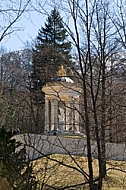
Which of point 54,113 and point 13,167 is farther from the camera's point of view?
point 54,113

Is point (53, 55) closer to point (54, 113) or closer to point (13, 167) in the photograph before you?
point (13, 167)

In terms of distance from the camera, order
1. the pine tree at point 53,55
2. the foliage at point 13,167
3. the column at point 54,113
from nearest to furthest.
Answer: the foliage at point 13,167 → the pine tree at point 53,55 → the column at point 54,113

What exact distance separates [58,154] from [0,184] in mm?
7349

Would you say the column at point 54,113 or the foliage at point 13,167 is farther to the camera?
the column at point 54,113

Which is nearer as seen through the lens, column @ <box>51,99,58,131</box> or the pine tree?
the pine tree

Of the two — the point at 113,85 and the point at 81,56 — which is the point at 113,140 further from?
the point at 81,56

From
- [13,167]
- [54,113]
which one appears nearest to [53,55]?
[13,167]

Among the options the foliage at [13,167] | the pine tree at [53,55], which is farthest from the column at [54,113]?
the foliage at [13,167]

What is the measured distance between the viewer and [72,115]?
10.7m

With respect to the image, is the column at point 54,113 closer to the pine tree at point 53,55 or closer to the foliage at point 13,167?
the pine tree at point 53,55

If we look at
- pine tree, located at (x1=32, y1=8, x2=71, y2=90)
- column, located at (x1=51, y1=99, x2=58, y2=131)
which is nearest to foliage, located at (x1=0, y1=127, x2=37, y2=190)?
pine tree, located at (x1=32, y1=8, x2=71, y2=90)

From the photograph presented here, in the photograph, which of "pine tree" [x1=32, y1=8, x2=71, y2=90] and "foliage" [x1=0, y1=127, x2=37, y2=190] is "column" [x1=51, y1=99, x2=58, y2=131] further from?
"foliage" [x1=0, y1=127, x2=37, y2=190]

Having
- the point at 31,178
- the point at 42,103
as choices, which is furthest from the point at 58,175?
the point at 42,103

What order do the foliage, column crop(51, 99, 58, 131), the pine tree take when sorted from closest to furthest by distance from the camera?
the foliage < the pine tree < column crop(51, 99, 58, 131)
